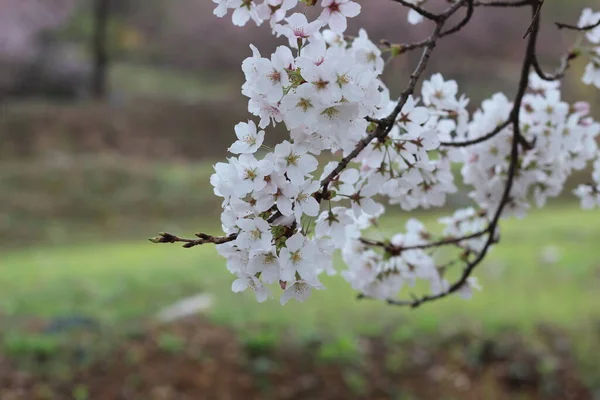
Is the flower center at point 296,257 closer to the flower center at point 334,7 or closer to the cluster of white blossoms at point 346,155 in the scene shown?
the cluster of white blossoms at point 346,155

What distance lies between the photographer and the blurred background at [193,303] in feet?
10.4

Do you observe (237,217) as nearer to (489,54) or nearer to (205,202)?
(205,202)

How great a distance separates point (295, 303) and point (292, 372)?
1106 millimetres

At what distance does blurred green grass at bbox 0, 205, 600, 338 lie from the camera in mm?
3830

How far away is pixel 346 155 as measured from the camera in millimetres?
975

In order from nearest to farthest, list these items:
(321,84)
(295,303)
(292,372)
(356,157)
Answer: (321,84), (356,157), (292,372), (295,303)

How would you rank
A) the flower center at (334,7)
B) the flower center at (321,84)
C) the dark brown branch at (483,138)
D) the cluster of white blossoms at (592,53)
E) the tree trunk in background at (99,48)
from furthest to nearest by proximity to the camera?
1. the tree trunk in background at (99,48)
2. the cluster of white blossoms at (592,53)
3. the dark brown branch at (483,138)
4. the flower center at (334,7)
5. the flower center at (321,84)

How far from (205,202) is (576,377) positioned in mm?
6742

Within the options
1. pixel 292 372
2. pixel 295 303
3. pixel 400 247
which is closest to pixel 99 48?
pixel 295 303

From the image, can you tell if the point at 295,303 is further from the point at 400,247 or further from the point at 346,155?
the point at 346,155

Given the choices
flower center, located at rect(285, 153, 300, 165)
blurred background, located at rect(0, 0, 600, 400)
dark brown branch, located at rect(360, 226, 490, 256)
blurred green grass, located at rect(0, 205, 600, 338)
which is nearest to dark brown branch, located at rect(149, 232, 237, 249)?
flower center, located at rect(285, 153, 300, 165)

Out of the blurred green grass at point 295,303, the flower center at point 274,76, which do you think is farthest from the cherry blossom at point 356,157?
the blurred green grass at point 295,303

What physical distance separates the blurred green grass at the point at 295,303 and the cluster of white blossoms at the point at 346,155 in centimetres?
214

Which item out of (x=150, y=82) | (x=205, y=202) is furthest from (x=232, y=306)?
(x=150, y=82)
